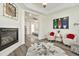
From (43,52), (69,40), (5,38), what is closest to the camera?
(43,52)

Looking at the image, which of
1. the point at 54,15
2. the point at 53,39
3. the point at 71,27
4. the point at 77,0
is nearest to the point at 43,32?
the point at 53,39

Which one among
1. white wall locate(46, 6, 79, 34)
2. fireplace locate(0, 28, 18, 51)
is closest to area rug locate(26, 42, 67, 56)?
fireplace locate(0, 28, 18, 51)

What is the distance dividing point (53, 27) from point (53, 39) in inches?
30.4

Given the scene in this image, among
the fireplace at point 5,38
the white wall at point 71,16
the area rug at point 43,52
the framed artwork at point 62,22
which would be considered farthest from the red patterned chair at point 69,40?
the fireplace at point 5,38

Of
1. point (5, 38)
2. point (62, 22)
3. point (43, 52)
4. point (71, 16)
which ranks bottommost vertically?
point (43, 52)

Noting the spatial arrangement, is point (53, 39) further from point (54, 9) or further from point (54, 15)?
point (54, 9)

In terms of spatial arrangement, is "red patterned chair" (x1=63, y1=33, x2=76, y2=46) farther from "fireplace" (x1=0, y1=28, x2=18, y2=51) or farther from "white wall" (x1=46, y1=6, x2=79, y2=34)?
"fireplace" (x1=0, y1=28, x2=18, y2=51)

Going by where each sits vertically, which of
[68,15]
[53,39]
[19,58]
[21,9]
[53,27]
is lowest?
[53,39]

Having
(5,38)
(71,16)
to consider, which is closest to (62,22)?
(71,16)

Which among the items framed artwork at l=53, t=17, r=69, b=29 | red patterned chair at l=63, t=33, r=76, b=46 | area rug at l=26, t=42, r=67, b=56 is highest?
framed artwork at l=53, t=17, r=69, b=29

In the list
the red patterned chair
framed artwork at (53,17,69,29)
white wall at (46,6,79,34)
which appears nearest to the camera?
the red patterned chair

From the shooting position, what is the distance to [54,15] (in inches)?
191

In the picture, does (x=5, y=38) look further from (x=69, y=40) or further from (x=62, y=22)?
(x=62, y=22)

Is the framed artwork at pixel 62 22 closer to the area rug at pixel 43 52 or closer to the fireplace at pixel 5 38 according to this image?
the area rug at pixel 43 52
